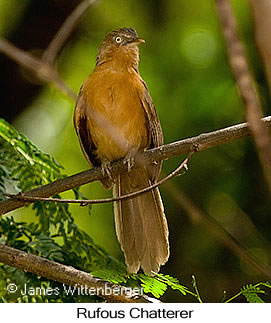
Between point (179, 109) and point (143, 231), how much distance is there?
1385mm

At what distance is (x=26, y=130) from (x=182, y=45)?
145cm

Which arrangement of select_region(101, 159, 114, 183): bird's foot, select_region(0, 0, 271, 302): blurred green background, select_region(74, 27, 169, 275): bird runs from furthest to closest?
select_region(0, 0, 271, 302): blurred green background < select_region(74, 27, 169, 275): bird < select_region(101, 159, 114, 183): bird's foot

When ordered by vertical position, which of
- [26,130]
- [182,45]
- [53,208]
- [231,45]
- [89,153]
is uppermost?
[182,45]

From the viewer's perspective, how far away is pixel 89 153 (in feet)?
12.6

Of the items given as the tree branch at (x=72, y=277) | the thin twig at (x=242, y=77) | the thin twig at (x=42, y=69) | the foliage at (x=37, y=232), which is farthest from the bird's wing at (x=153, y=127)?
the thin twig at (x=242, y=77)

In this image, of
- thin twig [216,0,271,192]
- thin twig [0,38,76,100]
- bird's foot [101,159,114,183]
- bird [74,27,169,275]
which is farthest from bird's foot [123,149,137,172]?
thin twig [216,0,271,192]

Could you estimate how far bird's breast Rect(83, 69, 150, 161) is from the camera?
3580 mm

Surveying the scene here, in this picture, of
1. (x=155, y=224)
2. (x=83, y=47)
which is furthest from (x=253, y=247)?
(x=83, y=47)

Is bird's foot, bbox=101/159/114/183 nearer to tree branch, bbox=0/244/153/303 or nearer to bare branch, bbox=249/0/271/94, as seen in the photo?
tree branch, bbox=0/244/153/303

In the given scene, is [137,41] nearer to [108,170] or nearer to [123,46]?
[123,46]

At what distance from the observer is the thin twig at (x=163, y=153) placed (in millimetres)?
2295

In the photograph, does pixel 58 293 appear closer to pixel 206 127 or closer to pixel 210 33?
pixel 206 127

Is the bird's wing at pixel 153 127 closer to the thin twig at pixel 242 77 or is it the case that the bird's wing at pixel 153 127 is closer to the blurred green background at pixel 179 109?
the blurred green background at pixel 179 109
